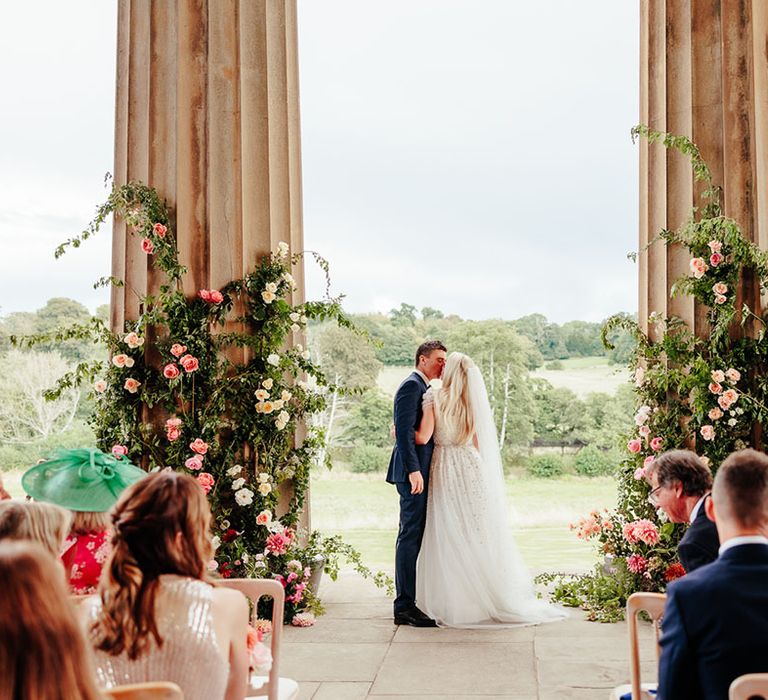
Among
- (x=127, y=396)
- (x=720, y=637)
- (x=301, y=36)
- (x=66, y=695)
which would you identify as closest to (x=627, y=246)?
(x=301, y=36)

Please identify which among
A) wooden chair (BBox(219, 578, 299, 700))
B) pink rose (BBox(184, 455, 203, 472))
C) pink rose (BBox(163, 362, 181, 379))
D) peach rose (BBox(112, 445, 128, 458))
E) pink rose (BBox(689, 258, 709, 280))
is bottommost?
wooden chair (BBox(219, 578, 299, 700))

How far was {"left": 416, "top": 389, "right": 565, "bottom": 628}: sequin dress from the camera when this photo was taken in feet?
17.9

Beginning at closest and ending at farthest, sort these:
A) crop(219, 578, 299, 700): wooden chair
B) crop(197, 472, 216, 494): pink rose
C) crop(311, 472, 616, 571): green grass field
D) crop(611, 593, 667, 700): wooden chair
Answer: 1. crop(611, 593, 667, 700): wooden chair
2. crop(219, 578, 299, 700): wooden chair
3. crop(197, 472, 216, 494): pink rose
4. crop(311, 472, 616, 571): green grass field

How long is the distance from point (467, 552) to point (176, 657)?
3.60 meters

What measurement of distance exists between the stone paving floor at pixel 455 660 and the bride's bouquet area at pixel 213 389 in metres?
0.42

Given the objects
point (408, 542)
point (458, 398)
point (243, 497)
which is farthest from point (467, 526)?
point (243, 497)

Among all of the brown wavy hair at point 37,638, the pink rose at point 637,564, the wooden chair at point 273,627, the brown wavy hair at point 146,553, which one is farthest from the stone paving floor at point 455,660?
the brown wavy hair at point 37,638

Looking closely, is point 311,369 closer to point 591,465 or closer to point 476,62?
point 591,465

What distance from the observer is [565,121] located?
7.76 m

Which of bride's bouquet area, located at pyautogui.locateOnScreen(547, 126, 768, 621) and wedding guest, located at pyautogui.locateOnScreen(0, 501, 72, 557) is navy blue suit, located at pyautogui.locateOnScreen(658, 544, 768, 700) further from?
bride's bouquet area, located at pyautogui.locateOnScreen(547, 126, 768, 621)

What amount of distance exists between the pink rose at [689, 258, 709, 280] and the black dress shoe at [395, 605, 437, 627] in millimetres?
2451

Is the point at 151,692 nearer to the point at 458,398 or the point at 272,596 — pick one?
the point at 272,596

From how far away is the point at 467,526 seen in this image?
553 cm

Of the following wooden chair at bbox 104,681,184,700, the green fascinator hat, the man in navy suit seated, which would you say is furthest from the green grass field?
wooden chair at bbox 104,681,184,700
